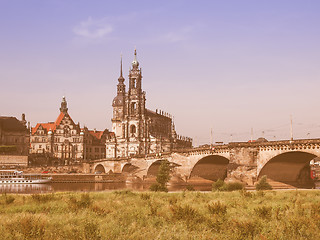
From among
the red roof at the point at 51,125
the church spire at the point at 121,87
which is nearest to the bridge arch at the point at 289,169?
the red roof at the point at 51,125

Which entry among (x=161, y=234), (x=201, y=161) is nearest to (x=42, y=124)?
(x=201, y=161)

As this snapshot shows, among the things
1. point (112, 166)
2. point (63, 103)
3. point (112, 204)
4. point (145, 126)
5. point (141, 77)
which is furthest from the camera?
point (63, 103)

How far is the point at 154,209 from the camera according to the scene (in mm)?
19516

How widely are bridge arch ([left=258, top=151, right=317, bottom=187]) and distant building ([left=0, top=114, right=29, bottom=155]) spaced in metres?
94.4

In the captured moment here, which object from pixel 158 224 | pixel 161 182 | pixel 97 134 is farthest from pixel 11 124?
pixel 158 224

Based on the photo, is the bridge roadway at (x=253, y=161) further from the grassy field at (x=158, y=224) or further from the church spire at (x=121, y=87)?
the church spire at (x=121, y=87)

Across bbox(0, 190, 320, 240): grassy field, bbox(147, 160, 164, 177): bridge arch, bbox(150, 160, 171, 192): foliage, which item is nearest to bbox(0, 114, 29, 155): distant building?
bbox(147, 160, 164, 177): bridge arch

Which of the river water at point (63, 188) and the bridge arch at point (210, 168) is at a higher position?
the bridge arch at point (210, 168)

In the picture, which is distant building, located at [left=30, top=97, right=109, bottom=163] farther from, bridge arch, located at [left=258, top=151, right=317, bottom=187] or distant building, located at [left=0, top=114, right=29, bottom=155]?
bridge arch, located at [left=258, top=151, right=317, bottom=187]

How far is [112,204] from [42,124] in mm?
123008

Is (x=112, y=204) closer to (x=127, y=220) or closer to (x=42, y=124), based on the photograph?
(x=127, y=220)

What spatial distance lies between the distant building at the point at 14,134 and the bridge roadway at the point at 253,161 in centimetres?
7463

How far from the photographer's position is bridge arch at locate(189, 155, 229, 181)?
234 ft

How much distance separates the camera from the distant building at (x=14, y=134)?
420 feet
